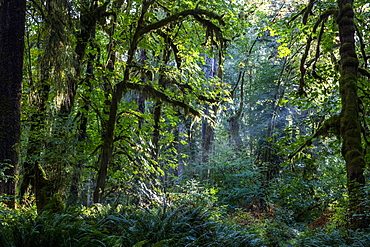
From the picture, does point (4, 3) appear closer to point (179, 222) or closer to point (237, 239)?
point (179, 222)

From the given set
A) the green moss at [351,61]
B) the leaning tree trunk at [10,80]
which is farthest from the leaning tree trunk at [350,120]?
the leaning tree trunk at [10,80]

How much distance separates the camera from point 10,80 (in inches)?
235

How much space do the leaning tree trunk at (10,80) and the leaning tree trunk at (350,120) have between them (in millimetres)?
5985

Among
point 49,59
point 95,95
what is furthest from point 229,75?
point 49,59

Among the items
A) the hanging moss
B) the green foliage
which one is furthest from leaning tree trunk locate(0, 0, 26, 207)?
the hanging moss

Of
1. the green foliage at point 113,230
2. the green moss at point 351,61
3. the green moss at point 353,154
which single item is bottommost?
the green foliage at point 113,230

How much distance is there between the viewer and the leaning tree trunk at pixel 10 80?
587 cm

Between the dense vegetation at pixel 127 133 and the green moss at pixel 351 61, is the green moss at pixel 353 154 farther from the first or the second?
the green moss at pixel 351 61

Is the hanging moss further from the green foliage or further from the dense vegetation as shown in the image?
the green foliage

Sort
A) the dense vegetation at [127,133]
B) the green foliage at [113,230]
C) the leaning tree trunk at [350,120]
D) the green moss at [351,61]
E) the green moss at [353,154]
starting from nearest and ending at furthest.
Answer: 1. the green foliage at [113,230]
2. the dense vegetation at [127,133]
3. the leaning tree trunk at [350,120]
4. the green moss at [353,154]
5. the green moss at [351,61]

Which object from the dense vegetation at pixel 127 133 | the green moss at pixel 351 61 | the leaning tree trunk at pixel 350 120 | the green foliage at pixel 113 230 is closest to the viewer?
the green foliage at pixel 113 230

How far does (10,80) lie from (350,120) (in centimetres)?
645

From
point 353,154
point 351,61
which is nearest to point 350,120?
point 353,154

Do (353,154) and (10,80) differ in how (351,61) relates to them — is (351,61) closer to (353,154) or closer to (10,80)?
(353,154)
